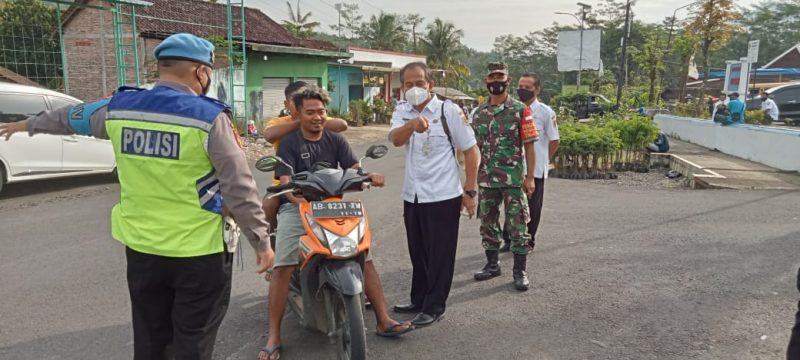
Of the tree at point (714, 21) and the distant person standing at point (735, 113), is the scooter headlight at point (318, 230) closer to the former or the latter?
the distant person standing at point (735, 113)

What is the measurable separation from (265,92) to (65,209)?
14.9 metres

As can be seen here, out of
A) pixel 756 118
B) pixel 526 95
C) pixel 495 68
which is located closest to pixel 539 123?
pixel 526 95

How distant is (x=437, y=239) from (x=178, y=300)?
77.1 inches

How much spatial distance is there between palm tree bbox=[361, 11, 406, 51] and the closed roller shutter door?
33474 millimetres

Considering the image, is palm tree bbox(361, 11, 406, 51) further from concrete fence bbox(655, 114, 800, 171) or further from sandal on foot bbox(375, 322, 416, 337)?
sandal on foot bbox(375, 322, 416, 337)

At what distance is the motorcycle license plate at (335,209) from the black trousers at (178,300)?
69 cm

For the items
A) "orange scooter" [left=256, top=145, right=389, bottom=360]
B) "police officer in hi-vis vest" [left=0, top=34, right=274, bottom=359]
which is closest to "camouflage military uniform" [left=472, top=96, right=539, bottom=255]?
"orange scooter" [left=256, top=145, right=389, bottom=360]

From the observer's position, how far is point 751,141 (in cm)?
1245

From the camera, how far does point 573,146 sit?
36.0 feet

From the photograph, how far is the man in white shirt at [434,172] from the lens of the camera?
400cm

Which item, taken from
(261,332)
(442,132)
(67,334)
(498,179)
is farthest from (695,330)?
(67,334)

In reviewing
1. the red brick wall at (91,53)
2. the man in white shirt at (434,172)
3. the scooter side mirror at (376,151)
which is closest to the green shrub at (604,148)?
the man in white shirt at (434,172)

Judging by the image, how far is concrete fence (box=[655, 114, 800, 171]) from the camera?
10852mm

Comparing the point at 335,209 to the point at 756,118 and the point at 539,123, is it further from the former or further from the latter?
the point at 756,118
